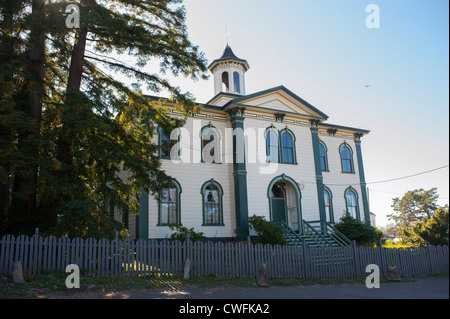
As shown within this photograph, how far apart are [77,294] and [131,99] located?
8073mm

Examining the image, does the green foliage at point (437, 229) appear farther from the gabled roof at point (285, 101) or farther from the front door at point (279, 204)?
the gabled roof at point (285, 101)

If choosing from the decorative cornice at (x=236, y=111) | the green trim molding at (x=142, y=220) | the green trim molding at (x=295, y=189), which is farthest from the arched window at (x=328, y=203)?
the green trim molding at (x=142, y=220)

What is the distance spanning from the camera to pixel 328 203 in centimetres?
2370

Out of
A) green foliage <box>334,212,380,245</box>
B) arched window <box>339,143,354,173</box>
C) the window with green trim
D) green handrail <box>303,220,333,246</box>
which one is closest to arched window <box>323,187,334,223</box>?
green foliage <box>334,212,380,245</box>

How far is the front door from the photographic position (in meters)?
21.4

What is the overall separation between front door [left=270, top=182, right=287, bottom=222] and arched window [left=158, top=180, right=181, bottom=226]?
19.1 ft

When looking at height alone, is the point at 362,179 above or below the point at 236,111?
below

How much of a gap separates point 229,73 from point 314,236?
13229mm

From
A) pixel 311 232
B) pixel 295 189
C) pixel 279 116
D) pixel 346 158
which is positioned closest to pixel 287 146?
pixel 279 116

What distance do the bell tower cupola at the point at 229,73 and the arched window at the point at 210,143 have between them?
6.39 m

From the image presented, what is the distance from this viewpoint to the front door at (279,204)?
21.4 meters

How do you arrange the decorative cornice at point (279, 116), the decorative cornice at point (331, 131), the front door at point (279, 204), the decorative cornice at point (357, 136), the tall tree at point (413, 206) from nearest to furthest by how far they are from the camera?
the front door at point (279, 204), the decorative cornice at point (279, 116), the decorative cornice at point (331, 131), the decorative cornice at point (357, 136), the tall tree at point (413, 206)

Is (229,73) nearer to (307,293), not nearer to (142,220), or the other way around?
(142,220)

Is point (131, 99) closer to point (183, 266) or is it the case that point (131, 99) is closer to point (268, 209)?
point (183, 266)
